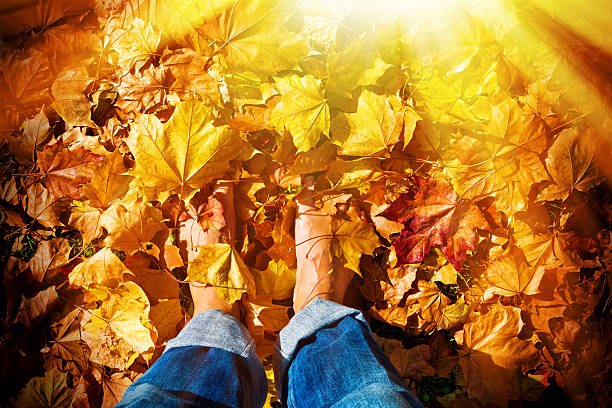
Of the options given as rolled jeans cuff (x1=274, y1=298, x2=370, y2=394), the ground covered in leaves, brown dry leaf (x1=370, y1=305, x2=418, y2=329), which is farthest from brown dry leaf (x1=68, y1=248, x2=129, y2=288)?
brown dry leaf (x1=370, y1=305, x2=418, y2=329)

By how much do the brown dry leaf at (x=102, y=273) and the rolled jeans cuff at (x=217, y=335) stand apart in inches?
9.6

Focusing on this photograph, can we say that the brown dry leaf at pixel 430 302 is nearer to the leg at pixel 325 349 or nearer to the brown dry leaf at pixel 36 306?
the leg at pixel 325 349

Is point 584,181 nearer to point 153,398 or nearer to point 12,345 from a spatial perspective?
point 153,398

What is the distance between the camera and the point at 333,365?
→ 0.68 meters

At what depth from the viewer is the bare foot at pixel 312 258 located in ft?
3.07

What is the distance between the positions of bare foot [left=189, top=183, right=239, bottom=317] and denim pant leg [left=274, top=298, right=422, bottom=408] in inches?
7.7

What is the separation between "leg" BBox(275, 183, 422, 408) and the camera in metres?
0.62

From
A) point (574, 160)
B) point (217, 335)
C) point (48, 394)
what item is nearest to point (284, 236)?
point (217, 335)

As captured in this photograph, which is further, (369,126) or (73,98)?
(73,98)

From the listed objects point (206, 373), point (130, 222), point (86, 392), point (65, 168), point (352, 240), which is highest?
point (65, 168)

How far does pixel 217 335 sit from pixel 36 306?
24.5 inches

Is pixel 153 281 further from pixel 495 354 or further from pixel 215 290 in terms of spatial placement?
pixel 495 354

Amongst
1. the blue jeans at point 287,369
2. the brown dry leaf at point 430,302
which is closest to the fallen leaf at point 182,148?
the blue jeans at point 287,369

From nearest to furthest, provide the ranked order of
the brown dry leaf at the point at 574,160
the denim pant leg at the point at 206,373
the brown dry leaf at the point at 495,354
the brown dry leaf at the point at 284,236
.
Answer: the denim pant leg at the point at 206,373 → the brown dry leaf at the point at 574,160 → the brown dry leaf at the point at 495,354 → the brown dry leaf at the point at 284,236
